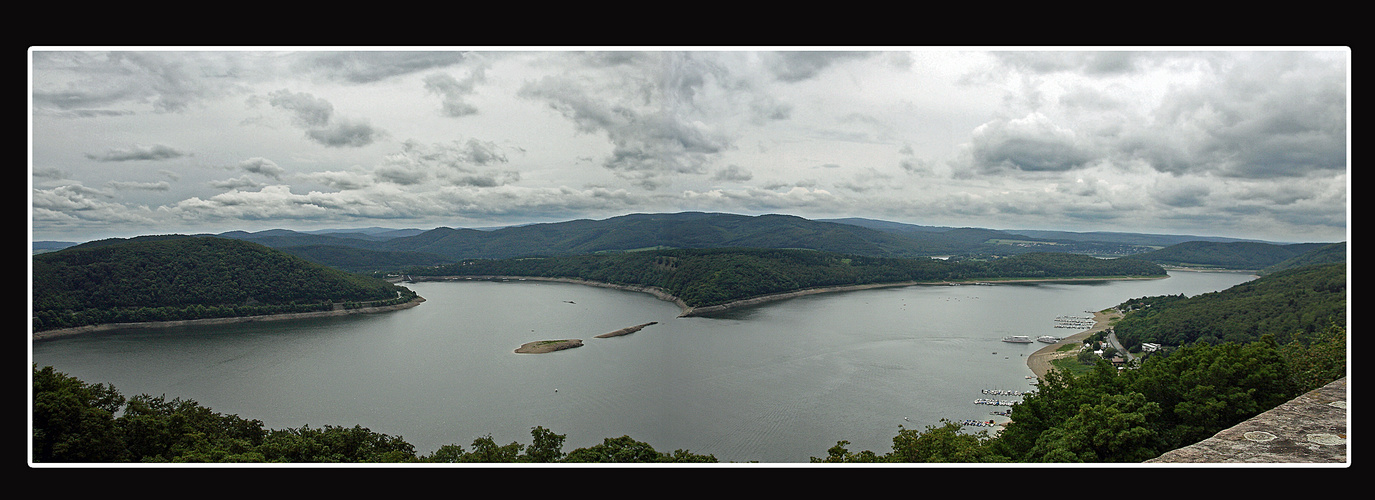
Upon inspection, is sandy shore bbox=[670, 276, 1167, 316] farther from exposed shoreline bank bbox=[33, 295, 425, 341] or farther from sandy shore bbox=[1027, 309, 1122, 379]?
exposed shoreline bank bbox=[33, 295, 425, 341]

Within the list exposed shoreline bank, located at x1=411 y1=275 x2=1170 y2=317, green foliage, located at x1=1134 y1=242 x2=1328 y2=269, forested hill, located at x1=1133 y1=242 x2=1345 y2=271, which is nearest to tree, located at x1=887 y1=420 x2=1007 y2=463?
exposed shoreline bank, located at x1=411 y1=275 x2=1170 y2=317

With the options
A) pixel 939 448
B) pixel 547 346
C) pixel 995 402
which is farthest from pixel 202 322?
pixel 939 448

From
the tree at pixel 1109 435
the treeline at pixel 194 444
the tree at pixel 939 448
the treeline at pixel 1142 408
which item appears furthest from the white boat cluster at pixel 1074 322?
the treeline at pixel 194 444

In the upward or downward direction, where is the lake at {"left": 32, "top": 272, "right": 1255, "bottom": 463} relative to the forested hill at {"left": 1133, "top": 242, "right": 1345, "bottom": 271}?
downward

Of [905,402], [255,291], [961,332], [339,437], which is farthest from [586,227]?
[339,437]

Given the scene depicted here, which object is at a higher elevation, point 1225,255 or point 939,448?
point 1225,255

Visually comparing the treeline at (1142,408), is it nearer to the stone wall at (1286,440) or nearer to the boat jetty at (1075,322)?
the stone wall at (1286,440)

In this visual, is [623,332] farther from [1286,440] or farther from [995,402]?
[1286,440]
